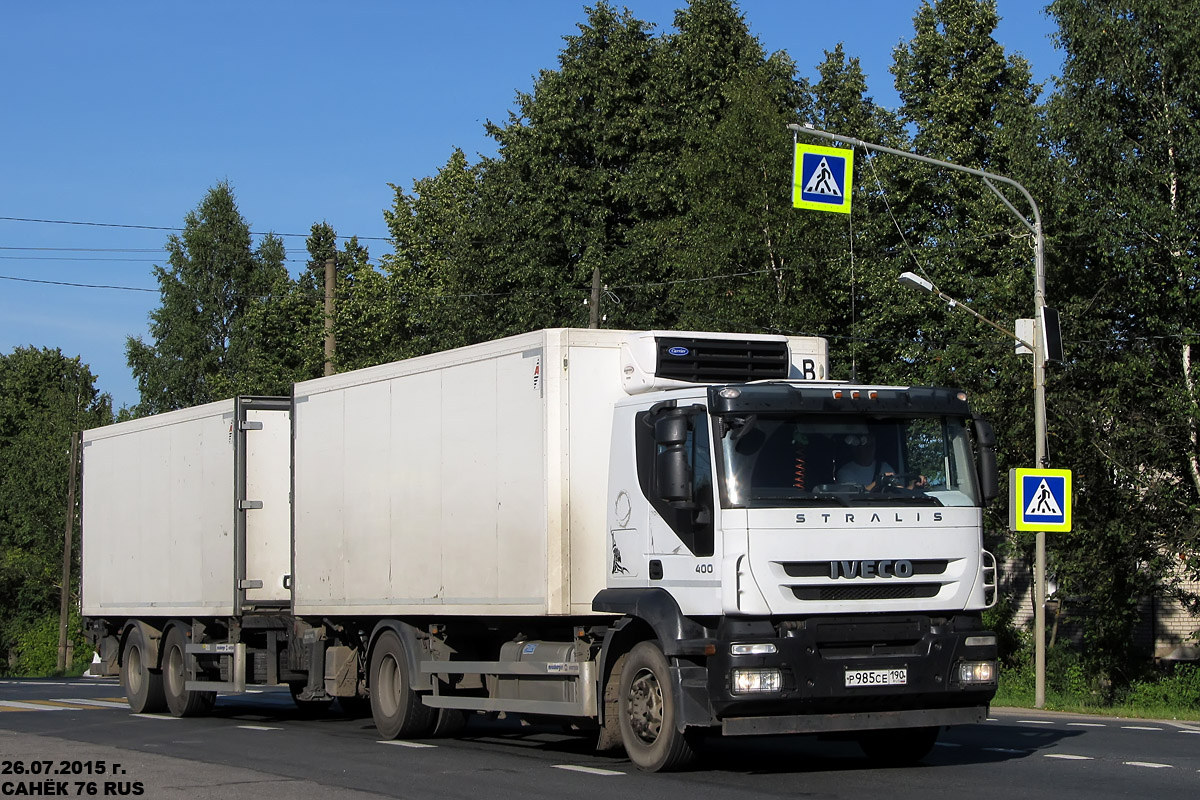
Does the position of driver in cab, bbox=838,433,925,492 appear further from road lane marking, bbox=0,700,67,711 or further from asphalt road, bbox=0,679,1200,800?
road lane marking, bbox=0,700,67,711

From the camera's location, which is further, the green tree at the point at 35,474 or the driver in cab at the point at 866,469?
the green tree at the point at 35,474

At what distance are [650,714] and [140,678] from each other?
10.8m

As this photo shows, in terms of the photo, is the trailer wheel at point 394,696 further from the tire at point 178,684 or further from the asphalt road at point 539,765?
the tire at point 178,684

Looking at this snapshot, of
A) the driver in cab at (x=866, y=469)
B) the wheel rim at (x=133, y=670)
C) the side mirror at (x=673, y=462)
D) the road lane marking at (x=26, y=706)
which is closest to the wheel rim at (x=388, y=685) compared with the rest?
the side mirror at (x=673, y=462)

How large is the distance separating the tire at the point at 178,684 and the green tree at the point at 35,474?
5278cm

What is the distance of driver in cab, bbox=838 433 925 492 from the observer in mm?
11539

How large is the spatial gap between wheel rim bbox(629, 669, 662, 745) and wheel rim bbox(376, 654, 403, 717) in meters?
4.06

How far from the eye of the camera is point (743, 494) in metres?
11.2

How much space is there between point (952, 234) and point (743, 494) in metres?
27.8

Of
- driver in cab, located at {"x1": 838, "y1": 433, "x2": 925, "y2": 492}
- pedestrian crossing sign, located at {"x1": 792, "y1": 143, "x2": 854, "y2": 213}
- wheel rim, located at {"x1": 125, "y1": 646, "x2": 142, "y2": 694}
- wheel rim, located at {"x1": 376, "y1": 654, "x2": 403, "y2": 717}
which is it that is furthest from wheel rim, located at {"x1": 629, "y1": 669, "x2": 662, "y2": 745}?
pedestrian crossing sign, located at {"x1": 792, "y1": 143, "x2": 854, "y2": 213}

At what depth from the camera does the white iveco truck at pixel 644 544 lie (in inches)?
442

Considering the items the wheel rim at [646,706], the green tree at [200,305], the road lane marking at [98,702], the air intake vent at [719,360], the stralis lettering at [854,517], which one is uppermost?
the green tree at [200,305]

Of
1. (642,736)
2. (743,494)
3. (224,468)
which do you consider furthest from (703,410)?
(224,468)

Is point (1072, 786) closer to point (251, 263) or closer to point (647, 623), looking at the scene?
point (647, 623)
